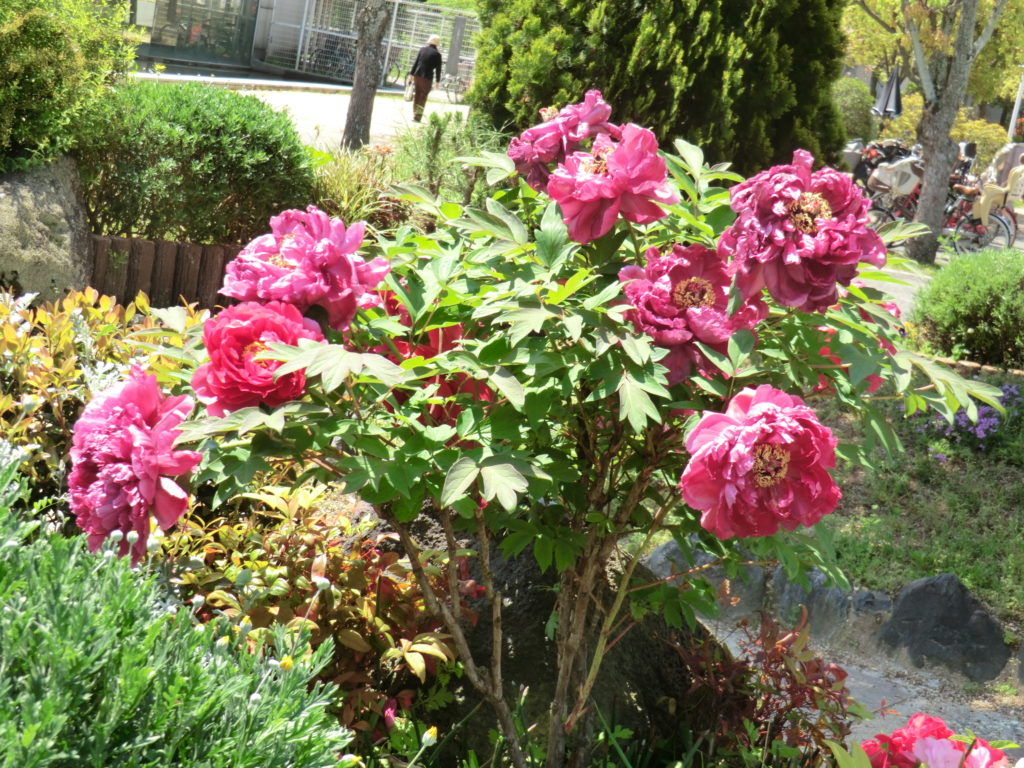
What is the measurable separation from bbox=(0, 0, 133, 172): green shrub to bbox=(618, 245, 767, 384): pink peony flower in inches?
182

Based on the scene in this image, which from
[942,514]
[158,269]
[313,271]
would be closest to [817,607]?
[942,514]

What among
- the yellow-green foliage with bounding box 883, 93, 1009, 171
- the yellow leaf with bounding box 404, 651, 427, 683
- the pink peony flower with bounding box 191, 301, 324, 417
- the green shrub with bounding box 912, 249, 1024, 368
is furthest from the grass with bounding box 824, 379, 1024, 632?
the yellow-green foliage with bounding box 883, 93, 1009, 171

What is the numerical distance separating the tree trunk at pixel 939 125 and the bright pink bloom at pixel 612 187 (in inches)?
479

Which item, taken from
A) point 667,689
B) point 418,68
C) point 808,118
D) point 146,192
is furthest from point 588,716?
point 418,68

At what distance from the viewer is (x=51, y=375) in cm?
320

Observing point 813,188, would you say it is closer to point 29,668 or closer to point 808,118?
point 29,668

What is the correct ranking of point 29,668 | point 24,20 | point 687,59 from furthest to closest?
point 687,59 < point 24,20 < point 29,668

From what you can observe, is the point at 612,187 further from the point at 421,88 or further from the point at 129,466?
the point at 421,88

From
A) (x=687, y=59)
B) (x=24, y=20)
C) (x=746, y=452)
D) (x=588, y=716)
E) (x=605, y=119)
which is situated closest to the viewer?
(x=746, y=452)

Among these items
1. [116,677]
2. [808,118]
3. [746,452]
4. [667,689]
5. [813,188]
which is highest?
[808,118]

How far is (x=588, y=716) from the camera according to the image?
9.50 ft

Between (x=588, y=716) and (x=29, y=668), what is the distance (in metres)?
1.81

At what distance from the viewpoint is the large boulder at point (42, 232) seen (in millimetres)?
5391

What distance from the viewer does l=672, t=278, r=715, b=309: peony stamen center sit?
2.02m
